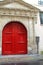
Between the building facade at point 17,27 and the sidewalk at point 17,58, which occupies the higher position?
the building facade at point 17,27

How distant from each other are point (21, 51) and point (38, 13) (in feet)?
9.68

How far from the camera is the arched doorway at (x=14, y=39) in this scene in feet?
61.3

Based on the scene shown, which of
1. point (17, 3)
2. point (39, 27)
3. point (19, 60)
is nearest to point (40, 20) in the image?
point (39, 27)

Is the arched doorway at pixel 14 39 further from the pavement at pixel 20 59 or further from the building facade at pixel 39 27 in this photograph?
the pavement at pixel 20 59

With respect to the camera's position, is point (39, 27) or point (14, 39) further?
point (39, 27)

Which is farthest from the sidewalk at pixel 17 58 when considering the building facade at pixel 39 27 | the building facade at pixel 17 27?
the building facade at pixel 39 27

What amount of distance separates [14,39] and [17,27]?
0.88m

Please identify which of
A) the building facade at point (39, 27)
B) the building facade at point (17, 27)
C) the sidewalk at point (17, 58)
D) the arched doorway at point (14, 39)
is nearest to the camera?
the sidewalk at point (17, 58)

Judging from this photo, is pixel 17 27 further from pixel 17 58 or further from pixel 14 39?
pixel 17 58

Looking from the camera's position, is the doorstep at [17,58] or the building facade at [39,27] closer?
the doorstep at [17,58]

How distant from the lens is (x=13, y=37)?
18812 mm

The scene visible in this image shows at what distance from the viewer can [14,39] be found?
1881cm

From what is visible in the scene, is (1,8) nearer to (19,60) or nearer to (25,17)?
(25,17)

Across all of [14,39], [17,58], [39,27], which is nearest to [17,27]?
[14,39]
